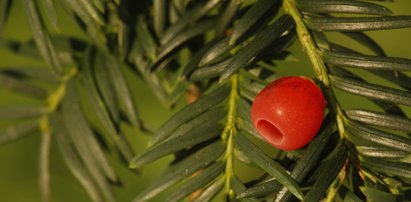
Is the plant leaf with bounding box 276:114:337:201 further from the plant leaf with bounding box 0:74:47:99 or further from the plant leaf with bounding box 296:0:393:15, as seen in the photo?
the plant leaf with bounding box 0:74:47:99

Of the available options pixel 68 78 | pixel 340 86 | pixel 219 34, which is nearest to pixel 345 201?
pixel 340 86

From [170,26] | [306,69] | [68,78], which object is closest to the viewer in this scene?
[170,26]

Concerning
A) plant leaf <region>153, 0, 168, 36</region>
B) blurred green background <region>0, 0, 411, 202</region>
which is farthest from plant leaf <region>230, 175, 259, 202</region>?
blurred green background <region>0, 0, 411, 202</region>

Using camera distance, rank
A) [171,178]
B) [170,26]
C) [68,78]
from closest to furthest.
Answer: [171,178] → [170,26] → [68,78]

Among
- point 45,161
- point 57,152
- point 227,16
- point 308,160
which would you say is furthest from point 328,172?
point 57,152

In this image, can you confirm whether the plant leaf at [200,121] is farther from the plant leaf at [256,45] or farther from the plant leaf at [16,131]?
the plant leaf at [16,131]

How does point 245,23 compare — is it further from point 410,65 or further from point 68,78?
point 68,78

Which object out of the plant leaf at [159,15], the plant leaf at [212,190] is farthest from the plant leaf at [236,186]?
the plant leaf at [159,15]

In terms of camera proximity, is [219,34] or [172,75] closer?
[219,34]
